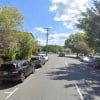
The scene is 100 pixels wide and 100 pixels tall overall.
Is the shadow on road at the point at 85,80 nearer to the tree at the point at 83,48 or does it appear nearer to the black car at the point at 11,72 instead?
the black car at the point at 11,72

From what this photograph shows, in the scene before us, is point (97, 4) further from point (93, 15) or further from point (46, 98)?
point (46, 98)

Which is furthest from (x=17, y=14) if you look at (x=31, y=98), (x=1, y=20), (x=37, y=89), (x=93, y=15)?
(x=31, y=98)

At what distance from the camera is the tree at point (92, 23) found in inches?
1437

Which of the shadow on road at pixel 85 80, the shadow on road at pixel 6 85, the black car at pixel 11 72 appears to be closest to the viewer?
the shadow on road at pixel 85 80

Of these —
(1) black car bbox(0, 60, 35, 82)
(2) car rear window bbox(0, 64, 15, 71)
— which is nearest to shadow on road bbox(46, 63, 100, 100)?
(1) black car bbox(0, 60, 35, 82)

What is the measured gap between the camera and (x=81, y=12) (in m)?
40.8

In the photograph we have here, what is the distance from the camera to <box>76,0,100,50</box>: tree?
36.5 metres

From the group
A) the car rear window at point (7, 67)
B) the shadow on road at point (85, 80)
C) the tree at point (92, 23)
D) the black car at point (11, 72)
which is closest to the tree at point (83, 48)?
the tree at point (92, 23)

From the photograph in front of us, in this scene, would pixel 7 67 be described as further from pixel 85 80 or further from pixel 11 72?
pixel 85 80

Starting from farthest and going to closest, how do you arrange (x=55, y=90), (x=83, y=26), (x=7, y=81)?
(x=83, y=26) → (x=7, y=81) → (x=55, y=90)

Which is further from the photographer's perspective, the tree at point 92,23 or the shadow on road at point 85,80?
the tree at point 92,23

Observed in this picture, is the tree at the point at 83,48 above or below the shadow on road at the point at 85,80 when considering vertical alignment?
above

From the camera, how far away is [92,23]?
121 ft

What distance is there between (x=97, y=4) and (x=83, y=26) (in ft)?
15.0
